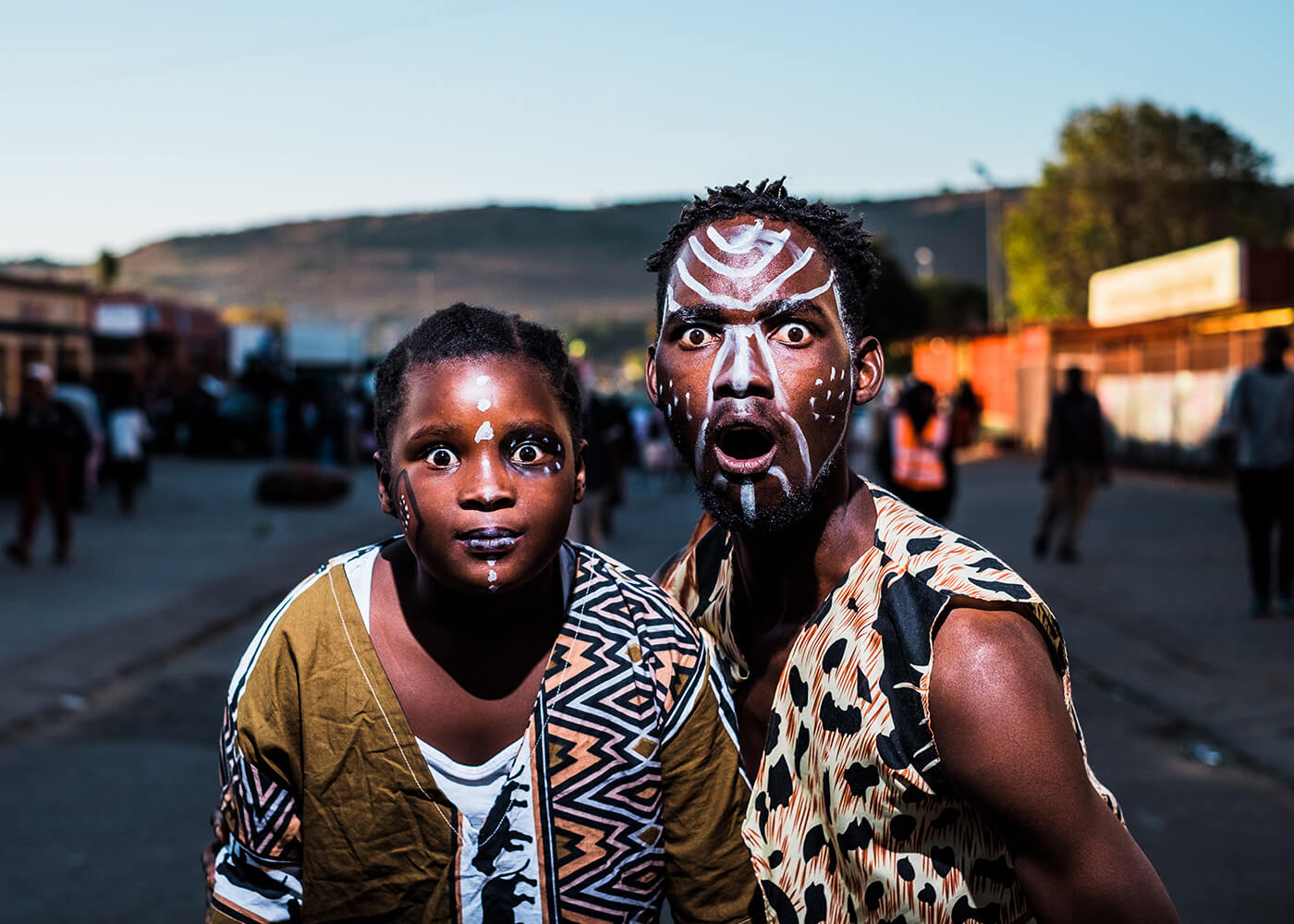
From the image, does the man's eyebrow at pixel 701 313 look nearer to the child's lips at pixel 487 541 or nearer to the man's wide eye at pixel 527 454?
the man's wide eye at pixel 527 454

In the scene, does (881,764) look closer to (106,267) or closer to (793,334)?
(793,334)

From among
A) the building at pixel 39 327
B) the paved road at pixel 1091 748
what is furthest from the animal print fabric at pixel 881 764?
the building at pixel 39 327

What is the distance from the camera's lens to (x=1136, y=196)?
5547cm

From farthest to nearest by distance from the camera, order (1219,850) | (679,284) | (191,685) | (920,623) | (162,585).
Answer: (162,585) < (191,685) < (1219,850) < (679,284) < (920,623)

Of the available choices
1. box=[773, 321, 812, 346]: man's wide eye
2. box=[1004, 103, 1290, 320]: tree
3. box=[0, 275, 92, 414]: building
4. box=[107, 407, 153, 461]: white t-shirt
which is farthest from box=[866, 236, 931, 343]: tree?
box=[773, 321, 812, 346]: man's wide eye

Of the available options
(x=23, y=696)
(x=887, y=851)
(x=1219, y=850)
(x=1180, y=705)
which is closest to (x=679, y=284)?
(x=887, y=851)

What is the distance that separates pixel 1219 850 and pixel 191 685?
5263 mm

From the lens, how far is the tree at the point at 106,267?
84.1m

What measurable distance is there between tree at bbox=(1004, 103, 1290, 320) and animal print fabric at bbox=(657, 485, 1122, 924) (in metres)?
57.0

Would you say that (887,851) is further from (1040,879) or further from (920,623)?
(920,623)

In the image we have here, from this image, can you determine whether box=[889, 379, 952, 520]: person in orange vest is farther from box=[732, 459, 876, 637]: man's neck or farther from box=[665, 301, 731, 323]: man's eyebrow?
box=[665, 301, 731, 323]: man's eyebrow

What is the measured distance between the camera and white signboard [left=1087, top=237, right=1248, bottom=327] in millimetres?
22781

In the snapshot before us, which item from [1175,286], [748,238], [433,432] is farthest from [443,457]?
[1175,286]

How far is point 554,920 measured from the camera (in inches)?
74.4
